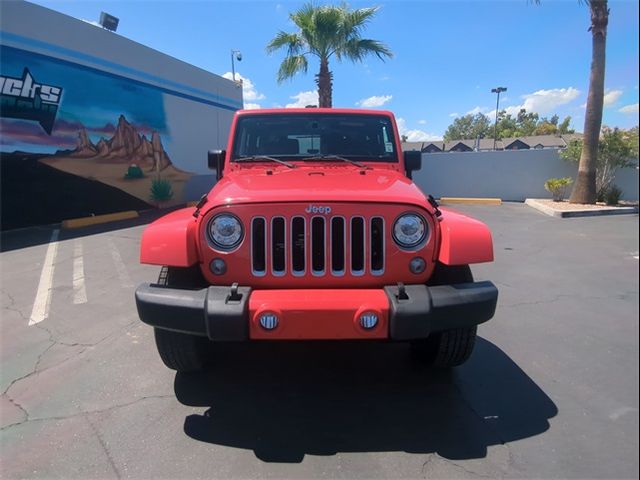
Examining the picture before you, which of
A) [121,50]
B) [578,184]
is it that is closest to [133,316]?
[121,50]

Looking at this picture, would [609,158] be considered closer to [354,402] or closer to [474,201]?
[474,201]

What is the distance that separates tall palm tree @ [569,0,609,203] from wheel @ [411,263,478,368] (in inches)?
504

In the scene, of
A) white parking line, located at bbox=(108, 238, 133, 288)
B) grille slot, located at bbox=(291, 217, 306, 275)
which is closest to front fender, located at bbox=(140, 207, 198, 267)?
grille slot, located at bbox=(291, 217, 306, 275)

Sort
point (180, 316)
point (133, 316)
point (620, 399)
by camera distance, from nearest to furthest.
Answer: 1. point (620, 399)
2. point (180, 316)
3. point (133, 316)

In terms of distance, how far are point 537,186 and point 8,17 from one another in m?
17.6

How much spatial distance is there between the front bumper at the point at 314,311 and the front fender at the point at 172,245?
A: 8.5 inches

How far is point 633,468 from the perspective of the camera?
1681mm

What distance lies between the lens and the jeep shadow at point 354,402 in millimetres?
2477

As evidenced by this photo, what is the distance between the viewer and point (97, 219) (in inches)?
441

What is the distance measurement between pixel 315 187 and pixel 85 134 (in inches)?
416

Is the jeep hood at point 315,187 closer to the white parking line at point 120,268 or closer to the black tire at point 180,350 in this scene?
the black tire at point 180,350

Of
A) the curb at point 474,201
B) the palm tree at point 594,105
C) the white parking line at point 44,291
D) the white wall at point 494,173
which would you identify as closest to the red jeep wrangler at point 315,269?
the white parking line at point 44,291

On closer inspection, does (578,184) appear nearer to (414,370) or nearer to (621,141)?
(621,141)

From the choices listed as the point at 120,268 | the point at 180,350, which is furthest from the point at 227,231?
the point at 120,268
